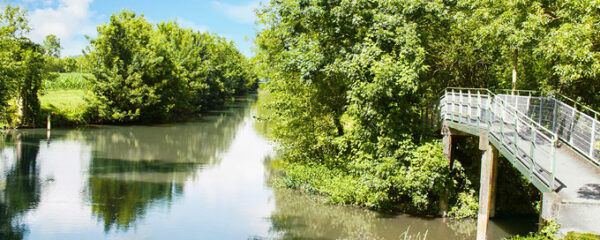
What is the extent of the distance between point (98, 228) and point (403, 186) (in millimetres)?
10589

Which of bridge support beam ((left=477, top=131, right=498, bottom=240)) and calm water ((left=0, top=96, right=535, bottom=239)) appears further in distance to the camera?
calm water ((left=0, top=96, right=535, bottom=239))

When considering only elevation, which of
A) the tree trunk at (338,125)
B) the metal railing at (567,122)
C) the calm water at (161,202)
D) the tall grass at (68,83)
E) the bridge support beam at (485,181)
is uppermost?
the tall grass at (68,83)

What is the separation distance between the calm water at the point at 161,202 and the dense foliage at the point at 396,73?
53.0 inches

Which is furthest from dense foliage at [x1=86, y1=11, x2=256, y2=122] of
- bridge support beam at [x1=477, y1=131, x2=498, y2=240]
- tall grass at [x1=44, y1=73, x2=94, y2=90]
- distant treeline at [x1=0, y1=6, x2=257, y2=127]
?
bridge support beam at [x1=477, y1=131, x2=498, y2=240]

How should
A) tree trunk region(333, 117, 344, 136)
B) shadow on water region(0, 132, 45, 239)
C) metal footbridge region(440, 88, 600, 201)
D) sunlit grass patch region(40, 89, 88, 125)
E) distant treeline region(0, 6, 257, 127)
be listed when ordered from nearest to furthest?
metal footbridge region(440, 88, 600, 201)
shadow on water region(0, 132, 45, 239)
tree trunk region(333, 117, 344, 136)
distant treeline region(0, 6, 257, 127)
sunlit grass patch region(40, 89, 88, 125)

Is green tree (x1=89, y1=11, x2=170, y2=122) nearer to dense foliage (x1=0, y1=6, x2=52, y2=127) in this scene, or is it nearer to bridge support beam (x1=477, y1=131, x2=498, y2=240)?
dense foliage (x1=0, y1=6, x2=52, y2=127)

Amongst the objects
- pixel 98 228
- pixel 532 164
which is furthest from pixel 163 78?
pixel 532 164

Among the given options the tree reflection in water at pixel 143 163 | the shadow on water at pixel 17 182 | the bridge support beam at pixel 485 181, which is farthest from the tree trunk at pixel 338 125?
the shadow on water at pixel 17 182

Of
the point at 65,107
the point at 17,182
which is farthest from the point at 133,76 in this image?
the point at 17,182

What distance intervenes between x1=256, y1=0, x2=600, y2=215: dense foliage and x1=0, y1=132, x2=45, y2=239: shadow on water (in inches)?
432

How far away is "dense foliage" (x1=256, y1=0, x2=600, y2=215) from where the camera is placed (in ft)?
52.7

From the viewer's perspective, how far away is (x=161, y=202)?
62.2 feet

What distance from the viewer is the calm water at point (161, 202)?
1570 centimetres

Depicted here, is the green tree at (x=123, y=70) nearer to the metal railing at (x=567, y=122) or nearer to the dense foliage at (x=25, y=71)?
the dense foliage at (x=25, y=71)
